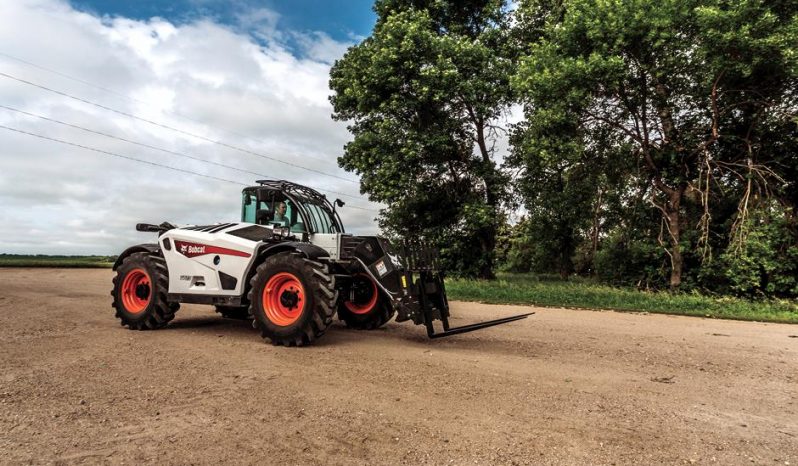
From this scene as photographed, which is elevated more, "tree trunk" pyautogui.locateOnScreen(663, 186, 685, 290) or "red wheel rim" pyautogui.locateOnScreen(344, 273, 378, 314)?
"tree trunk" pyautogui.locateOnScreen(663, 186, 685, 290)

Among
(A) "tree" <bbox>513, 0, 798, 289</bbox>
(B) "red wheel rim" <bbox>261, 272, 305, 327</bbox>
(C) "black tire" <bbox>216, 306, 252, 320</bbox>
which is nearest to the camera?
(B) "red wheel rim" <bbox>261, 272, 305, 327</bbox>

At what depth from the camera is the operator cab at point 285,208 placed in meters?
8.24

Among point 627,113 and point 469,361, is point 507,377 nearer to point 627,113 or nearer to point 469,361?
point 469,361

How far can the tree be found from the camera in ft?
43.9

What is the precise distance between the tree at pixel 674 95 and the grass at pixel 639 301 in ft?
7.44

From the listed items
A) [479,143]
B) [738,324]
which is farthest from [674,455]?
[479,143]

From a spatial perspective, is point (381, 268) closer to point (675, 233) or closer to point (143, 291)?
point (143, 291)

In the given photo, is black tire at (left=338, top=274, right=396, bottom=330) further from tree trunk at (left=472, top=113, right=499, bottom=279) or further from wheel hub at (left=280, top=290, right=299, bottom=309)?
tree trunk at (left=472, top=113, right=499, bottom=279)

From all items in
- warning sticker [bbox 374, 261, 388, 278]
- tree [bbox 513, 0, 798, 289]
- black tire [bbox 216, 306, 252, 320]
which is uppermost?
tree [bbox 513, 0, 798, 289]

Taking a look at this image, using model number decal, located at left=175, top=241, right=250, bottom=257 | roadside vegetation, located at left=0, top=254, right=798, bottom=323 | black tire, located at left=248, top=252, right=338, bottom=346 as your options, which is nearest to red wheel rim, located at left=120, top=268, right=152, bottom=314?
model number decal, located at left=175, top=241, right=250, bottom=257

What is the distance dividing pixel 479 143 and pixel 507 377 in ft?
59.8

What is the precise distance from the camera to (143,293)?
8719 millimetres

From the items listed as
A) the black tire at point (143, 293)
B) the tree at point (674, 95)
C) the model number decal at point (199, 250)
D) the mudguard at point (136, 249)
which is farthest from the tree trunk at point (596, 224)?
the black tire at point (143, 293)

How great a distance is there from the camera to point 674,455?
11.0 ft
